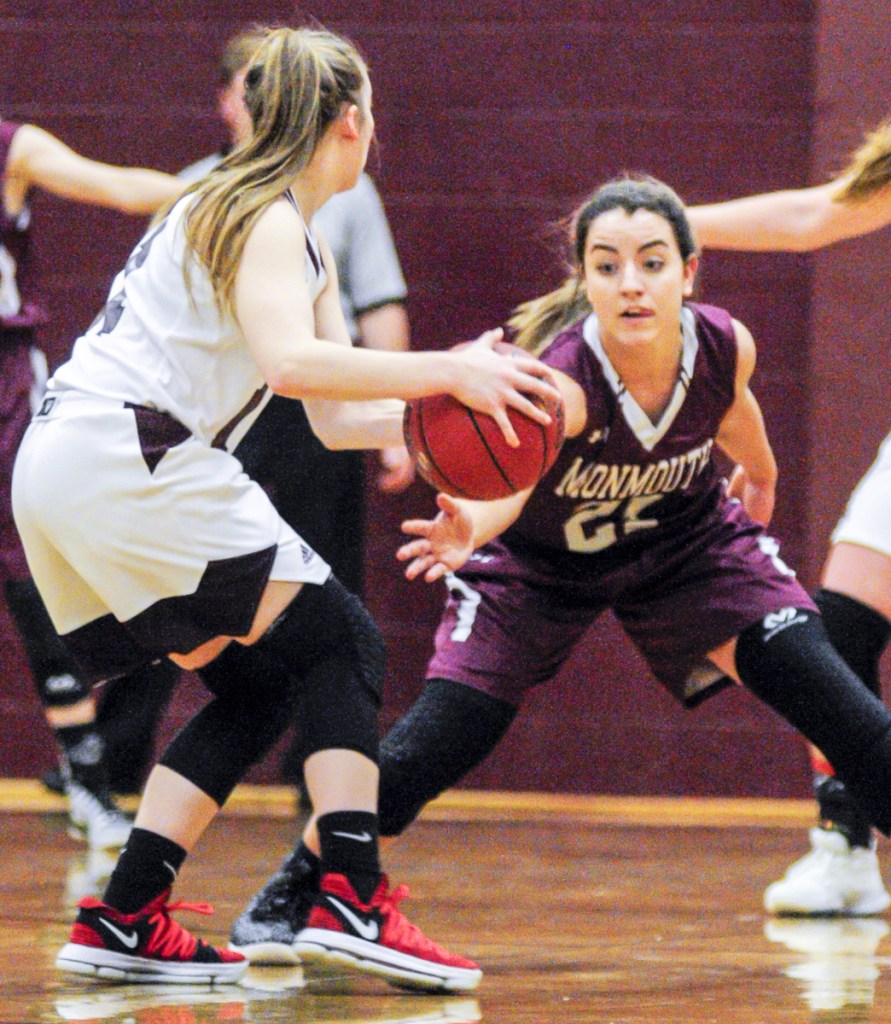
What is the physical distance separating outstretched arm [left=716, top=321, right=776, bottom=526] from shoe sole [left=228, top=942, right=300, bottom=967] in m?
1.19

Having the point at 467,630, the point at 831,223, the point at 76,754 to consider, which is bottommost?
the point at 76,754

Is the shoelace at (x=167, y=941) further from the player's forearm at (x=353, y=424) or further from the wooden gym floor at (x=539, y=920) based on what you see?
the player's forearm at (x=353, y=424)

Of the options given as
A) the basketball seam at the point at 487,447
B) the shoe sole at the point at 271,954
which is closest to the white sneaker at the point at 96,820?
the shoe sole at the point at 271,954

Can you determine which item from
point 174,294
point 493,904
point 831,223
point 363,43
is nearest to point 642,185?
point 831,223

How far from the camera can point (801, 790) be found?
5.16m

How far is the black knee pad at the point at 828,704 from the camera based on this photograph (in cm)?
308

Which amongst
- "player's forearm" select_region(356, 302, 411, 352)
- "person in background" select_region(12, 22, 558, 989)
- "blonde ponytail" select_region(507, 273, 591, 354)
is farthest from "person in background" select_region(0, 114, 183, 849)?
"person in background" select_region(12, 22, 558, 989)

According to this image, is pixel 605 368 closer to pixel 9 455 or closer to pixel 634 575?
pixel 634 575

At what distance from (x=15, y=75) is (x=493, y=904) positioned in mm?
2903

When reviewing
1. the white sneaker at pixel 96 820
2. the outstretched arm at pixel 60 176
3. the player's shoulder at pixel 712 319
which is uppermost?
the outstretched arm at pixel 60 176

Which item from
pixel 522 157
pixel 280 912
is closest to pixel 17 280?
pixel 522 157

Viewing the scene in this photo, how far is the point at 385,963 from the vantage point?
281 cm

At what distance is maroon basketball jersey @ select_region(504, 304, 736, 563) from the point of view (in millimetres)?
3229

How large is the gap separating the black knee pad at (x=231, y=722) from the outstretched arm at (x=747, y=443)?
97cm
